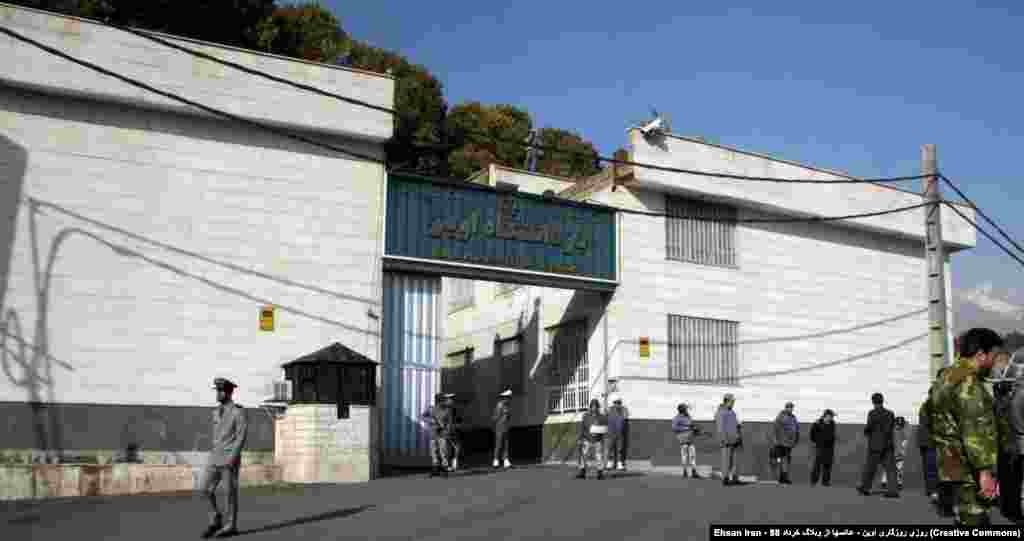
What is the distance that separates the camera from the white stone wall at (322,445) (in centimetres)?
2111

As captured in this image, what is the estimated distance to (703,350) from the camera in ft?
96.7

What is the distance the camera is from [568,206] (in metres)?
28.0

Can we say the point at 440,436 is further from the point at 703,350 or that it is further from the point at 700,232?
the point at 700,232

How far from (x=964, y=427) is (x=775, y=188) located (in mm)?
24408

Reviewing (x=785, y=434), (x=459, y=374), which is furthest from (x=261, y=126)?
(x=459, y=374)

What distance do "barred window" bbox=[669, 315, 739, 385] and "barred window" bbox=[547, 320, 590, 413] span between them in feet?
7.80

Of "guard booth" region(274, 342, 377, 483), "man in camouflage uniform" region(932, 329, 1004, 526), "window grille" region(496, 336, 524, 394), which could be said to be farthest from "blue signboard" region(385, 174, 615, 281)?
"man in camouflage uniform" region(932, 329, 1004, 526)

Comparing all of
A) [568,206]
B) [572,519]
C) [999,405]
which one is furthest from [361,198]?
[999,405]

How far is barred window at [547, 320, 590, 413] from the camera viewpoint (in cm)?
2933

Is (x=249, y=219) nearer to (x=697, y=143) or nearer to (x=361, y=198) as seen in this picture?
(x=361, y=198)

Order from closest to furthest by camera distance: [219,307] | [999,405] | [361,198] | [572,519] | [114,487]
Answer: [999,405]
[572,519]
[114,487]
[219,307]
[361,198]

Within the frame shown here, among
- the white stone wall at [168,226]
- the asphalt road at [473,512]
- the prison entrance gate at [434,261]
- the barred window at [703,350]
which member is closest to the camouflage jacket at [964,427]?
the asphalt road at [473,512]

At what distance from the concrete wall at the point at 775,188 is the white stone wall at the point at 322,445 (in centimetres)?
1073

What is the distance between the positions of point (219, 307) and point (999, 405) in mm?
15393
